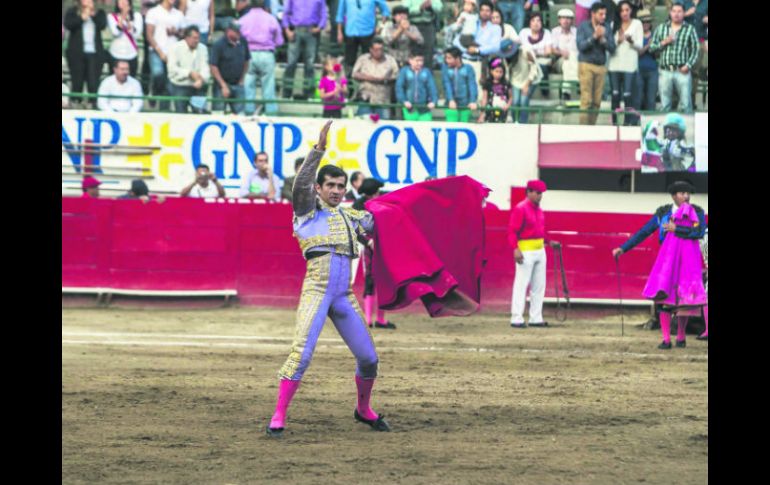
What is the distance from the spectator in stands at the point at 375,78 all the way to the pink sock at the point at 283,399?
961cm

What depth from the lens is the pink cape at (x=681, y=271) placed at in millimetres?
12047

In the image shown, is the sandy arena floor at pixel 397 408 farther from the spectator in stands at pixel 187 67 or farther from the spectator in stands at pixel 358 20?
the spectator in stands at pixel 358 20

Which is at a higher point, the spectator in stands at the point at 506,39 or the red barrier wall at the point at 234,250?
the spectator in stands at the point at 506,39

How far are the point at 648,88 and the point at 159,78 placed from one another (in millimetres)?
6330

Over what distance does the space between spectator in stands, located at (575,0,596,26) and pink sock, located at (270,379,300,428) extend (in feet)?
35.2

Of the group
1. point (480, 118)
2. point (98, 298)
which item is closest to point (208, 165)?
point (98, 298)

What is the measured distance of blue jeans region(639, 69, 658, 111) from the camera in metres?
17.4

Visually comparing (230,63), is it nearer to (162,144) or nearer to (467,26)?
(162,144)

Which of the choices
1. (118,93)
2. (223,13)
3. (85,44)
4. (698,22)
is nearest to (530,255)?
(698,22)

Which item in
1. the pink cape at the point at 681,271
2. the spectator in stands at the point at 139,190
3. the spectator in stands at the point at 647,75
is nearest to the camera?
the pink cape at the point at 681,271

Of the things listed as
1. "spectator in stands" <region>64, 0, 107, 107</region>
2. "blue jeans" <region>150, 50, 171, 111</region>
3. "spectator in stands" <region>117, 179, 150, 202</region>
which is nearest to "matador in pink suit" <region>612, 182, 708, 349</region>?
"spectator in stands" <region>117, 179, 150, 202</region>

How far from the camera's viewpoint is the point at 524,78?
1745 centimetres

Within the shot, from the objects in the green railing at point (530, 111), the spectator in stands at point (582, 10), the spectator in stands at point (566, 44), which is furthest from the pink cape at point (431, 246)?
the spectator in stands at point (566, 44)
